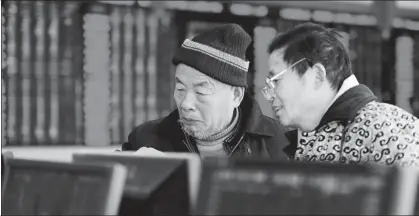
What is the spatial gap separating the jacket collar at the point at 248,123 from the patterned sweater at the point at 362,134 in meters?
0.43

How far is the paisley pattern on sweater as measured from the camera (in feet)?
Result: 4.49

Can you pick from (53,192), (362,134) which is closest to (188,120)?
(362,134)

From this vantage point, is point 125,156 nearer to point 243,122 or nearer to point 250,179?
point 250,179

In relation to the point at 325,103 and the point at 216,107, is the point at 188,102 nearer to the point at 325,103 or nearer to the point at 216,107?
the point at 216,107

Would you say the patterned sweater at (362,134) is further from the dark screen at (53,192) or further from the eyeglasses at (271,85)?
the dark screen at (53,192)

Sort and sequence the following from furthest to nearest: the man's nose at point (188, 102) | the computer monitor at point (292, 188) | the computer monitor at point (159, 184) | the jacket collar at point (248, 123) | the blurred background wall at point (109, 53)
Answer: the blurred background wall at point (109, 53)
the jacket collar at point (248, 123)
the man's nose at point (188, 102)
the computer monitor at point (159, 184)
the computer monitor at point (292, 188)

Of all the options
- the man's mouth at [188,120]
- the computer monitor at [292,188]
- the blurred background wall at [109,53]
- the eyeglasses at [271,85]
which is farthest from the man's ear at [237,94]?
the blurred background wall at [109,53]

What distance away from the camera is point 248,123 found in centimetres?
199

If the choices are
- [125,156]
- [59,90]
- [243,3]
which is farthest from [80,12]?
[125,156]

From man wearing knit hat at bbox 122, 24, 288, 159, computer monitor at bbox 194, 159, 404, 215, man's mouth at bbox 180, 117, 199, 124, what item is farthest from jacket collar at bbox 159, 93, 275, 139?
computer monitor at bbox 194, 159, 404, 215

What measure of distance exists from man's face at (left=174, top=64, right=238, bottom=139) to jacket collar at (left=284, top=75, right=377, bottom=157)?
1.40 ft

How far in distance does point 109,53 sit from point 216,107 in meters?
1.49

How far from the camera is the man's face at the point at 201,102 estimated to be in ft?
6.15

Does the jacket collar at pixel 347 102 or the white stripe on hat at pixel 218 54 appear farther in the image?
the white stripe on hat at pixel 218 54
